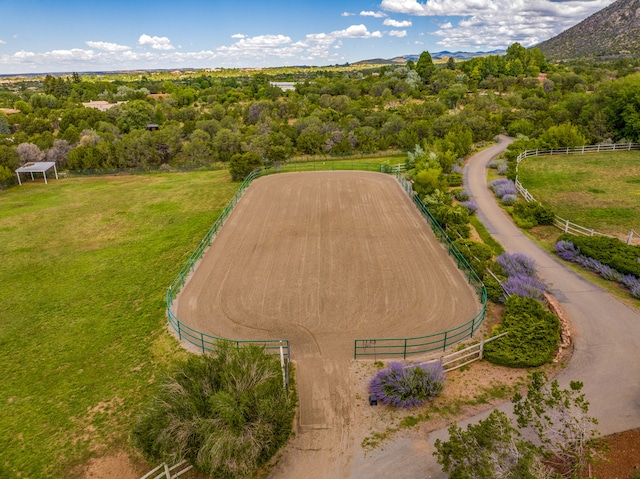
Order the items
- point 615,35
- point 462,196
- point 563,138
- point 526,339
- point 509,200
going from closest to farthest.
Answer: point 526,339, point 509,200, point 462,196, point 563,138, point 615,35

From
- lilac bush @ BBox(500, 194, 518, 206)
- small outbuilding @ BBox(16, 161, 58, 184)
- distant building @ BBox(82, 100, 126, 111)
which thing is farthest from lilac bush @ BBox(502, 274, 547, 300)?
distant building @ BBox(82, 100, 126, 111)

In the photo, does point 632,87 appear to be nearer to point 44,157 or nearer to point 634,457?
point 634,457

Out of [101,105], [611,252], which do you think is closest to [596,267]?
[611,252]

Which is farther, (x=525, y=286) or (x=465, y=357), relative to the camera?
(x=525, y=286)

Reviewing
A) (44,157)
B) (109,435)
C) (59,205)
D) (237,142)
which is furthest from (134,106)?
(109,435)

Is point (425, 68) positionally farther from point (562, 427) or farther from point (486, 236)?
point (562, 427)

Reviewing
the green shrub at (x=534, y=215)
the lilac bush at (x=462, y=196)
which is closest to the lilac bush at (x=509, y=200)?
the lilac bush at (x=462, y=196)
